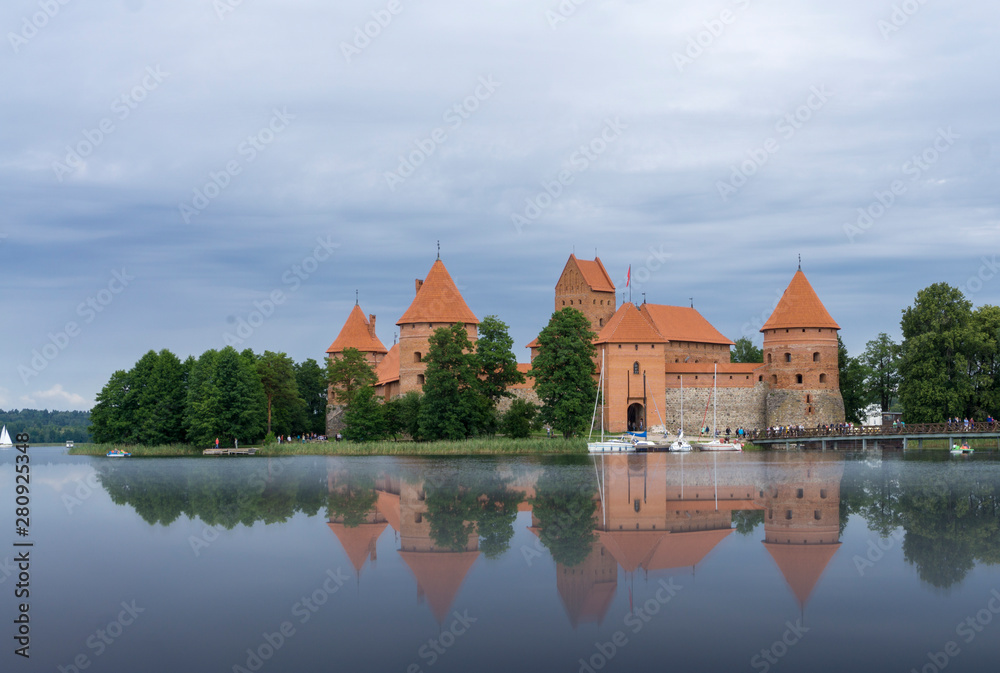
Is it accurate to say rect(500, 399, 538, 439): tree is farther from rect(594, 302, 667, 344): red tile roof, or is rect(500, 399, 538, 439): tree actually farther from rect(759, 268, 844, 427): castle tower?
rect(759, 268, 844, 427): castle tower

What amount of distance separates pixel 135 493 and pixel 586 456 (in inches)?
626

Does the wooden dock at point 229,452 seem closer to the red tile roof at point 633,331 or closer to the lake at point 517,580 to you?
the red tile roof at point 633,331

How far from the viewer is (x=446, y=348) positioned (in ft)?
126

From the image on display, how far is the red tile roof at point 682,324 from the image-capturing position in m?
48.7

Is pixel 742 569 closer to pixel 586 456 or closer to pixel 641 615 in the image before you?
pixel 641 615

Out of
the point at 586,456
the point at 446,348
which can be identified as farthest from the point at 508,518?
the point at 446,348

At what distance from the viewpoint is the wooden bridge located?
118 feet

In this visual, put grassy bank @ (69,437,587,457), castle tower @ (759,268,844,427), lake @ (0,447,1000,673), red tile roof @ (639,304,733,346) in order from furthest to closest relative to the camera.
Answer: red tile roof @ (639,304,733,346)
castle tower @ (759,268,844,427)
grassy bank @ (69,437,587,457)
lake @ (0,447,1000,673)

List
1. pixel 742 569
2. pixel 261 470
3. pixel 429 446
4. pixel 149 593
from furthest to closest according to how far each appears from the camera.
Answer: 1. pixel 429 446
2. pixel 261 470
3. pixel 742 569
4. pixel 149 593

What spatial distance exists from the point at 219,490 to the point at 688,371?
2927 centimetres

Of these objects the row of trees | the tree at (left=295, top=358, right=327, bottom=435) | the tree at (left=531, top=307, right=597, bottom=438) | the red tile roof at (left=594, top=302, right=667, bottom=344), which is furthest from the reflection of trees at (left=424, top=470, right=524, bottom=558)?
the tree at (left=295, top=358, right=327, bottom=435)

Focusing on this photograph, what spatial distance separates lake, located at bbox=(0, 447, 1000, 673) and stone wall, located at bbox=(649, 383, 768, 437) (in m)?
25.3

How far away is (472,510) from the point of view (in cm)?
1587

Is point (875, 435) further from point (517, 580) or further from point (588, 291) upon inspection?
point (517, 580)
